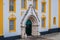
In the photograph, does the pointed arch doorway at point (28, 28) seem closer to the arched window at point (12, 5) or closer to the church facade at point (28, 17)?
the church facade at point (28, 17)

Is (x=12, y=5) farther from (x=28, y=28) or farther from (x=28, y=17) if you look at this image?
(x=28, y=28)

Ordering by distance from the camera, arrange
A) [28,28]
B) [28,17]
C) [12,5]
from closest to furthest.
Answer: [12,5] → [28,17] → [28,28]

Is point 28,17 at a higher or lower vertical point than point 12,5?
lower

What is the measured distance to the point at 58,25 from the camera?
28547 mm

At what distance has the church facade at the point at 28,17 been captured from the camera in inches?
778

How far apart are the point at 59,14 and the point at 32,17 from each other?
21.7ft

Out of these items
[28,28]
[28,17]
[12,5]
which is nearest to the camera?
[12,5]

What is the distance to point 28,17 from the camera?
2281 cm

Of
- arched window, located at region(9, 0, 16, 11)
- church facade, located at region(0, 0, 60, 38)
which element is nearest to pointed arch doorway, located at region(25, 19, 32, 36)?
church facade, located at region(0, 0, 60, 38)

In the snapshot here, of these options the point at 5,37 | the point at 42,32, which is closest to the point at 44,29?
the point at 42,32

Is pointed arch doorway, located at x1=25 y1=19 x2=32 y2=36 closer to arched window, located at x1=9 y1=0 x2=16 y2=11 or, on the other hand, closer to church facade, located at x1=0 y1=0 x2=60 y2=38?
church facade, located at x1=0 y1=0 x2=60 y2=38

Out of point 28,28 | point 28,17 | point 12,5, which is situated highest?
point 12,5

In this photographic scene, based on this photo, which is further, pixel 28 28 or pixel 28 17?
pixel 28 28

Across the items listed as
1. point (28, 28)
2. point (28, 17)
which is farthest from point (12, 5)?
point (28, 28)
